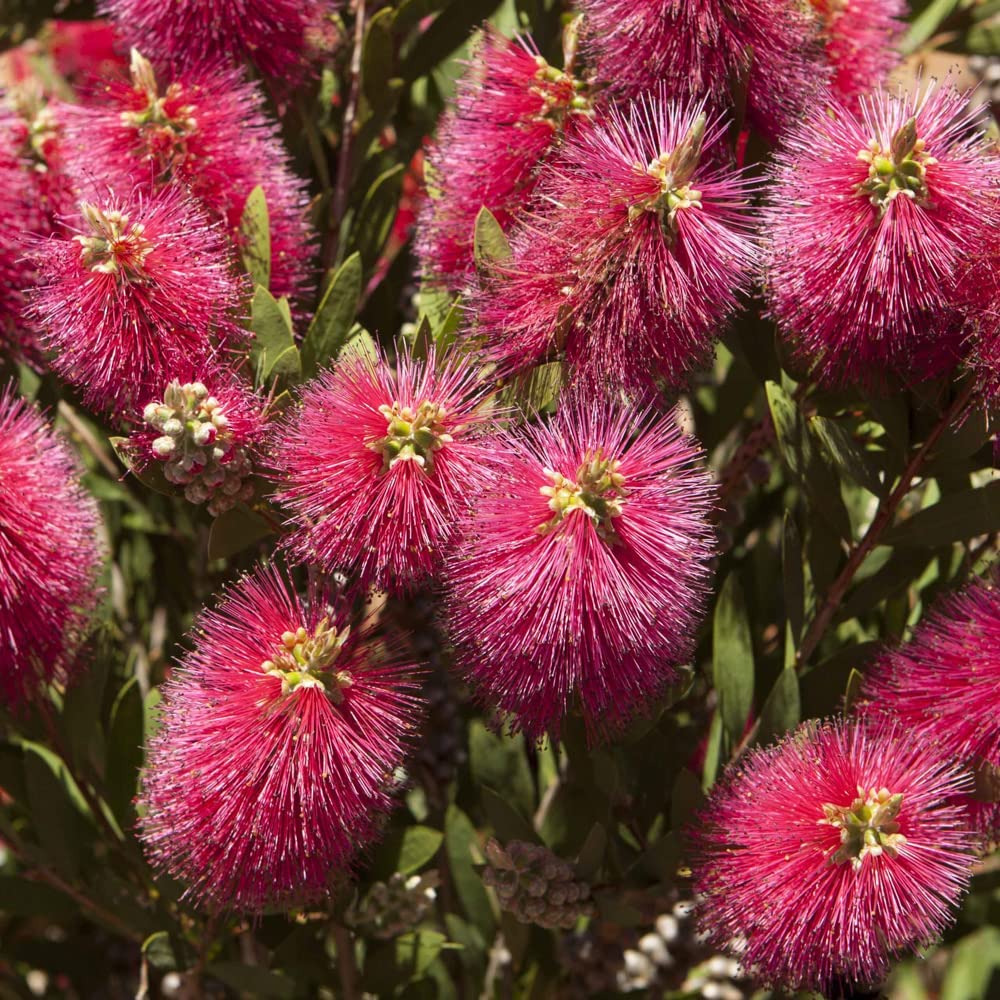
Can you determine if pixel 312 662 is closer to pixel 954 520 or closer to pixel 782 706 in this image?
pixel 782 706

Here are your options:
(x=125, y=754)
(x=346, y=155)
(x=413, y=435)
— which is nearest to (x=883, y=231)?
(x=413, y=435)

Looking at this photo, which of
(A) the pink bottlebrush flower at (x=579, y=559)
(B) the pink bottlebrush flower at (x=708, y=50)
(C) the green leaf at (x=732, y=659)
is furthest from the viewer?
(C) the green leaf at (x=732, y=659)

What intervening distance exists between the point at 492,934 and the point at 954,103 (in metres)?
1.09

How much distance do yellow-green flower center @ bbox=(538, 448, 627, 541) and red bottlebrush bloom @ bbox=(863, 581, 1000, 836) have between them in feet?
1.14

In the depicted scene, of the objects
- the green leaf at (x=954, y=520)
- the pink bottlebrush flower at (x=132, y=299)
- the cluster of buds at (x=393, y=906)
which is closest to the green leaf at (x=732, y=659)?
the green leaf at (x=954, y=520)

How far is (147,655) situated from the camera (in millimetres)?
1655

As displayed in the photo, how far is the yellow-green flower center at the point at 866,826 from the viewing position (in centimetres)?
102

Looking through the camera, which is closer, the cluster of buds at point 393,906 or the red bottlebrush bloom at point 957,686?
the red bottlebrush bloom at point 957,686

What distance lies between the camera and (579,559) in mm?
979

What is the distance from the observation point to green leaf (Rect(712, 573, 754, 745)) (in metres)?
1.31

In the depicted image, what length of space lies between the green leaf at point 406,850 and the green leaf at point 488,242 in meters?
0.65

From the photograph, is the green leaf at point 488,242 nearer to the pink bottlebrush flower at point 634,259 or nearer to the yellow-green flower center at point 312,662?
the pink bottlebrush flower at point 634,259

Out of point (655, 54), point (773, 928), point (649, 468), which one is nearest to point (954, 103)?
point (655, 54)

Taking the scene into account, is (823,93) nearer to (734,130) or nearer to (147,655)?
(734,130)
